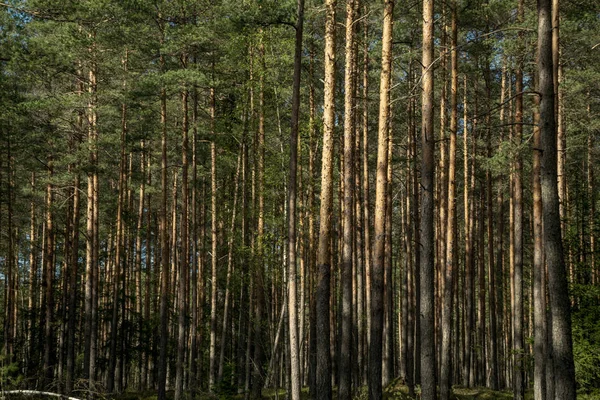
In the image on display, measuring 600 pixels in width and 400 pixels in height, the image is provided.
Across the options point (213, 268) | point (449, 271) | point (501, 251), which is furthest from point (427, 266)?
point (501, 251)

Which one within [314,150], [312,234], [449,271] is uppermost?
[314,150]

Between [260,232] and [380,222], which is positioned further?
[260,232]

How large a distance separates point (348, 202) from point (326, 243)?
8.65 feet

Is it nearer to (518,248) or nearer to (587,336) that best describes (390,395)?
(518,248)

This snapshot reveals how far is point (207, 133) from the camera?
22672 mm

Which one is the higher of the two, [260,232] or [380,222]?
[380,222]

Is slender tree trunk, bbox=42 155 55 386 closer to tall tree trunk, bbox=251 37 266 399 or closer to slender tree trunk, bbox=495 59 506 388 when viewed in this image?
tall tree trunk, bbox=251 37 266 399

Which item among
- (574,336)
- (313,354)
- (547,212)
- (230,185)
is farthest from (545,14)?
(230,185)

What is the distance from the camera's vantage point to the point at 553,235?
8.53m

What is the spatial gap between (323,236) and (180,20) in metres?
11.0

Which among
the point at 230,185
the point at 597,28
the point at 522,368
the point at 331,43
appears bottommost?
the point at 522,368

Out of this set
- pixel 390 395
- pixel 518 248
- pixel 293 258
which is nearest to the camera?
pixel 293 258

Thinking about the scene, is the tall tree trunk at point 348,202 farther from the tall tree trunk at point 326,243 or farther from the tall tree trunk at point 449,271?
the tall tree trunk at point 449,271

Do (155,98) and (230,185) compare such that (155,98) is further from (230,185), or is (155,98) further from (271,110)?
(230,185)
